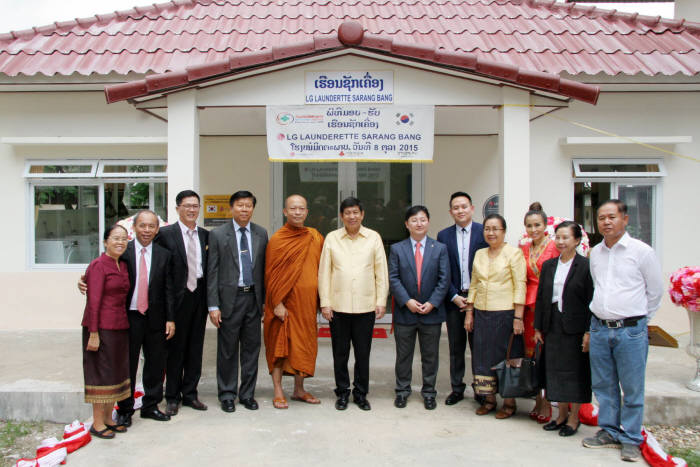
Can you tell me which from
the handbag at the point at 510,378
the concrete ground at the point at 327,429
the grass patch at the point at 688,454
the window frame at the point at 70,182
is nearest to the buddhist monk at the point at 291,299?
the concrete ground at the point at 327,429

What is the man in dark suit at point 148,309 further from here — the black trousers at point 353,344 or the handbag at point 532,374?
the handbag at point 532,374

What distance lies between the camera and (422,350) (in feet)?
14.6

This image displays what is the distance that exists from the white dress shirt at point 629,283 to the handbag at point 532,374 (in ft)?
2.08

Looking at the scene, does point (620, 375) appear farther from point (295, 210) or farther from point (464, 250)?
point (295, 210)

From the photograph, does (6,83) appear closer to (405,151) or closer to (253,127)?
(253,127)

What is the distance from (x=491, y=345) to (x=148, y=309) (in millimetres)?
2598

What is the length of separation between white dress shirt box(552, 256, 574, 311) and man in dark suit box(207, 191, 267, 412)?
2.26 meters

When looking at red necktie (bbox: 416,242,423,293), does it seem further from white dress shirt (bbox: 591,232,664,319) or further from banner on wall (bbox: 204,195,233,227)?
banner on wall (bbox: 204,195,233,227)

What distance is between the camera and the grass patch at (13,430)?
13.7 ft

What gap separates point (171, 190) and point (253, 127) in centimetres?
199

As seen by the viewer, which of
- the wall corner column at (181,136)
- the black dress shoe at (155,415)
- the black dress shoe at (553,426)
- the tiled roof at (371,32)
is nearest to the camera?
the black dress shoe at (553,426)

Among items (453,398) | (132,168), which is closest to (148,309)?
(453,398)

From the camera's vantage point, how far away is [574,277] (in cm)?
381

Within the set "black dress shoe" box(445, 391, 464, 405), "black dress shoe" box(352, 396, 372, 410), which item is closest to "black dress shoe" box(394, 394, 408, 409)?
"black dress shoe" box(352, 396, 372, 410)
